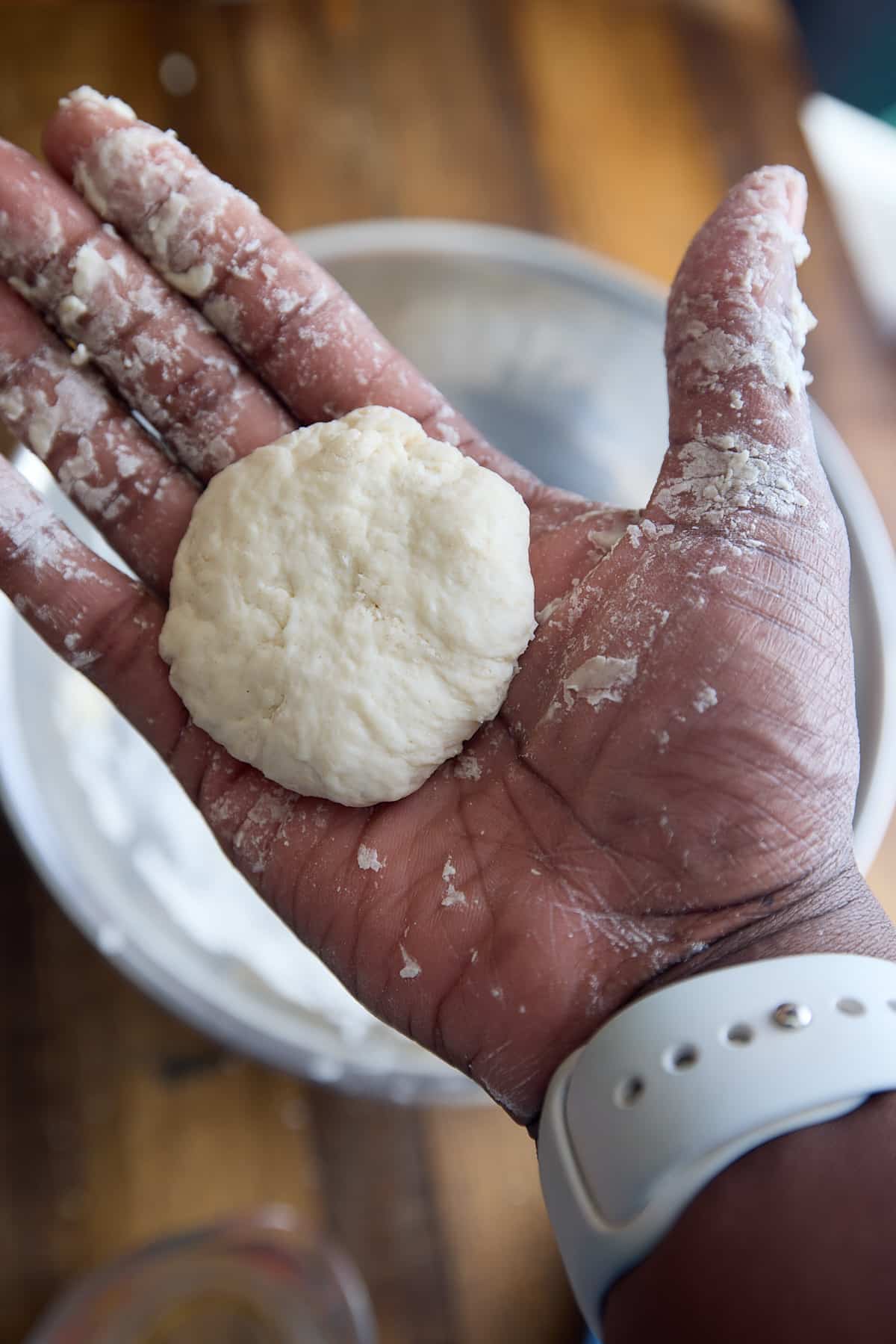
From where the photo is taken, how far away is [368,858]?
0.98 metres

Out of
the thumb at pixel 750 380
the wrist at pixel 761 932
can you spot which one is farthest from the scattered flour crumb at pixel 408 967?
the thumb at pixel 750 380

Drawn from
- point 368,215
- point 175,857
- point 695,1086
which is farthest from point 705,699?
point 368,215

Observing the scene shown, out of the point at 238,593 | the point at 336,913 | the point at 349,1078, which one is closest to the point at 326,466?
the point at 238,593

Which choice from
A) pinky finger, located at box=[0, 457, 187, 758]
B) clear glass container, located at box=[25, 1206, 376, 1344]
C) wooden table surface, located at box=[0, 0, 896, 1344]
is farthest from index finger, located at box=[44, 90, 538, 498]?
clear glass container, located at box=[25, 1206, 376, 1344]

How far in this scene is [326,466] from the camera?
1.03 m

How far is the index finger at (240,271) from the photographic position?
42.3 inches

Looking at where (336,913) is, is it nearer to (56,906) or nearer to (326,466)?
(326,466)

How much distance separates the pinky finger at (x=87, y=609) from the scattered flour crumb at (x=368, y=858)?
0.81ft

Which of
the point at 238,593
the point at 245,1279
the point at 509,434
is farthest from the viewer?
the point at 509,434

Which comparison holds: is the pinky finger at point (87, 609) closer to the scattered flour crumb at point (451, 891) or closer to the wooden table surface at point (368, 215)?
the scattered flour crumb at point (451, 891)

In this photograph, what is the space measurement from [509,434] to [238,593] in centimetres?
82

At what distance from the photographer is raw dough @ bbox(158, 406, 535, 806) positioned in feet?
3.24

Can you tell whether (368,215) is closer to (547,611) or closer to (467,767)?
(547,611)

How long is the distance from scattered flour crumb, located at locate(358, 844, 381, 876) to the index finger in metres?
0.47
